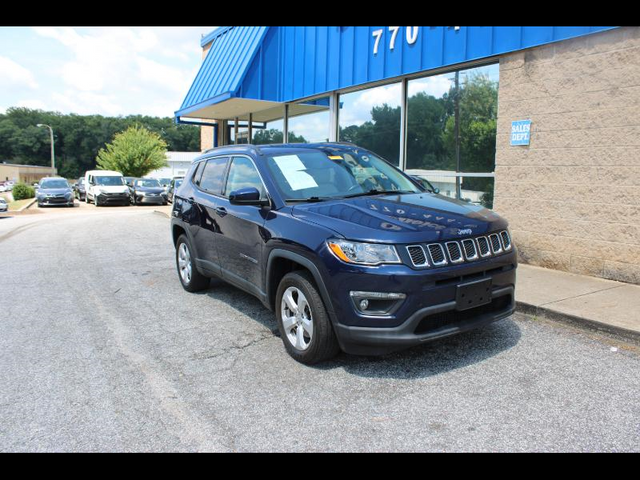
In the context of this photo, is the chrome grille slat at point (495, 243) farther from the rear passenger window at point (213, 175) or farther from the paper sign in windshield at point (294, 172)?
the rear passenger window at point (213, 175)

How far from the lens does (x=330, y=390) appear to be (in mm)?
3705

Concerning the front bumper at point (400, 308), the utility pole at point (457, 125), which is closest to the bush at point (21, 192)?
the utility pole at point (457, 125)

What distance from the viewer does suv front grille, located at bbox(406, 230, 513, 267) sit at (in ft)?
11.9

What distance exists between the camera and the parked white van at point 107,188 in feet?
92.5

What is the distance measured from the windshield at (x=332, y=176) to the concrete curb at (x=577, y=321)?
67.2 inches

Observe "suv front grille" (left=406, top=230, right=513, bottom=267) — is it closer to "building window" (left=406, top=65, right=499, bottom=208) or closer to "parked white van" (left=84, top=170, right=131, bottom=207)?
"building window" (left=406, top=65, right=499, bottom=208)

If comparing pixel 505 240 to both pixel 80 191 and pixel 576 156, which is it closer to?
pixel 576 156

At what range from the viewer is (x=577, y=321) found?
4906 millimetres

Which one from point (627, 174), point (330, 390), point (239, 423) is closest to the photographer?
point (239, 423)

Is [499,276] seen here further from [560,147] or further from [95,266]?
[95,266]

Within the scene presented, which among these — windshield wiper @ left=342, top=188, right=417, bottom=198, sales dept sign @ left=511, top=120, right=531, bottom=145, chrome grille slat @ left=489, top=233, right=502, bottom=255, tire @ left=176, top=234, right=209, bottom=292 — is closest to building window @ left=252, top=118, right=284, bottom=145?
sales dept sign @ left=511, top=120, right=531, bottom=145

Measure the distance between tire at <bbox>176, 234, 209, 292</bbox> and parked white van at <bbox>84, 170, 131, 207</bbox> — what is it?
2340 cm
